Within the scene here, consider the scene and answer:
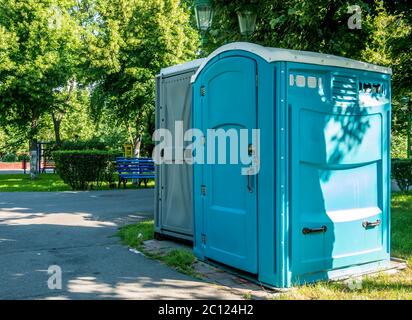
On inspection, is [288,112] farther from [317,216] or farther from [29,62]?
[29,62]

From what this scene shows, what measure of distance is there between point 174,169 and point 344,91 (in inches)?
107

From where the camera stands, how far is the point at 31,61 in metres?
22.2

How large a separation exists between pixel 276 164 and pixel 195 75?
6.12 feet

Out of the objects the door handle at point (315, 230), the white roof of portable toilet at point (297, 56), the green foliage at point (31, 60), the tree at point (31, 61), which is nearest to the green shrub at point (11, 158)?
the green foliage at point (31, 60)

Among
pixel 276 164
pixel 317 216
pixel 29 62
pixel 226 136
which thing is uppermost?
pixel 29 62

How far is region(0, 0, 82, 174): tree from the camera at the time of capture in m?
21.4

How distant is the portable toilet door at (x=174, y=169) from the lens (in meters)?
6.23

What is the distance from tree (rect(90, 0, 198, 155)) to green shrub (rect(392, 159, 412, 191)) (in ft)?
34.2

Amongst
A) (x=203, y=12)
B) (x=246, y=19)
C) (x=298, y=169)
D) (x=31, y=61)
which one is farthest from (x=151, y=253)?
(x=31, y=61)

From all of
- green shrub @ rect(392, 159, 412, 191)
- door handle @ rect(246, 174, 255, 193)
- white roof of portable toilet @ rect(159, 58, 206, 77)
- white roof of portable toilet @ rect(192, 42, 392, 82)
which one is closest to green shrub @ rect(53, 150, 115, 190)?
white roof of portable toilet @ rect(159, 58, 206, 77)

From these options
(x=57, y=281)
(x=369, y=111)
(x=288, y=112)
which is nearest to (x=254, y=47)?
(x=288, y=112)

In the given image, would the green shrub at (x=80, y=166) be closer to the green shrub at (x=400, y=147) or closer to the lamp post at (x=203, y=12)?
the lamp post at (x=203, y=12)

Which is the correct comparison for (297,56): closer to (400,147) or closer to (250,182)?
(250,182)
